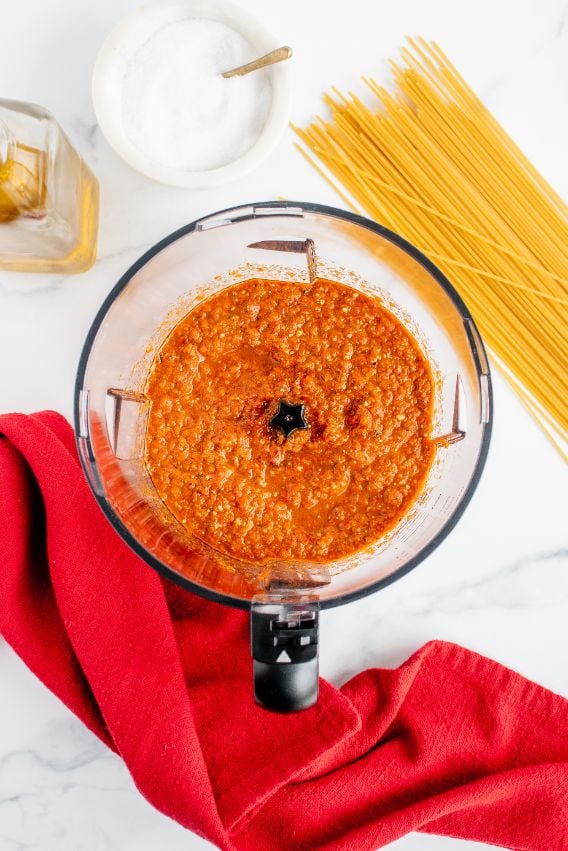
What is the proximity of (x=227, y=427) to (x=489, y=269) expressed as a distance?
1.47 ft

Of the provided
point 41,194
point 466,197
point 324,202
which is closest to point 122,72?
point 41,194

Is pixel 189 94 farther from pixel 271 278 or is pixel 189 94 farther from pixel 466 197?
pixel 466 197

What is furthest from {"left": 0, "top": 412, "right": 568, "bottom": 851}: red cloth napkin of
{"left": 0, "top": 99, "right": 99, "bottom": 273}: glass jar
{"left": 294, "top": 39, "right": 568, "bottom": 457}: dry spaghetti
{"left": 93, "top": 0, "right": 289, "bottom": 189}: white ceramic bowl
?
{"left": 294, "top": 39, "right": 568, "bottom": 457}: dry spaghetti

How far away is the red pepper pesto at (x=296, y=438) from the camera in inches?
40.7

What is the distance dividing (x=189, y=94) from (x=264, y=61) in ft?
0.36

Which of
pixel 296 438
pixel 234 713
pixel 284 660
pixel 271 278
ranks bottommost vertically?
pixel 234 713

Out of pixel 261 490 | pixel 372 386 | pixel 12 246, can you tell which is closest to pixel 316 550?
pixel 261 490

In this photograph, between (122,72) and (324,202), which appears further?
(324,202)

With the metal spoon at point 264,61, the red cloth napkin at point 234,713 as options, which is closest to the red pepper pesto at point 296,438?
the red cloth napkin at point 234,713

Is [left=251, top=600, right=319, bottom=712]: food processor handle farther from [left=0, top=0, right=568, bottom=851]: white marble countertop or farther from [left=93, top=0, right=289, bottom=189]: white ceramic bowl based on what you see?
[left=93, top=0, right=289, bottom=189]: white ceramic bowl

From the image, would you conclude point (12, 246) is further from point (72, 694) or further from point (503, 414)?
point (503, 414)

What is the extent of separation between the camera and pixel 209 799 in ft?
3.34

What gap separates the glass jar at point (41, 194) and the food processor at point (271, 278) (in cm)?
12

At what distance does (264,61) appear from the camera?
0.99m
